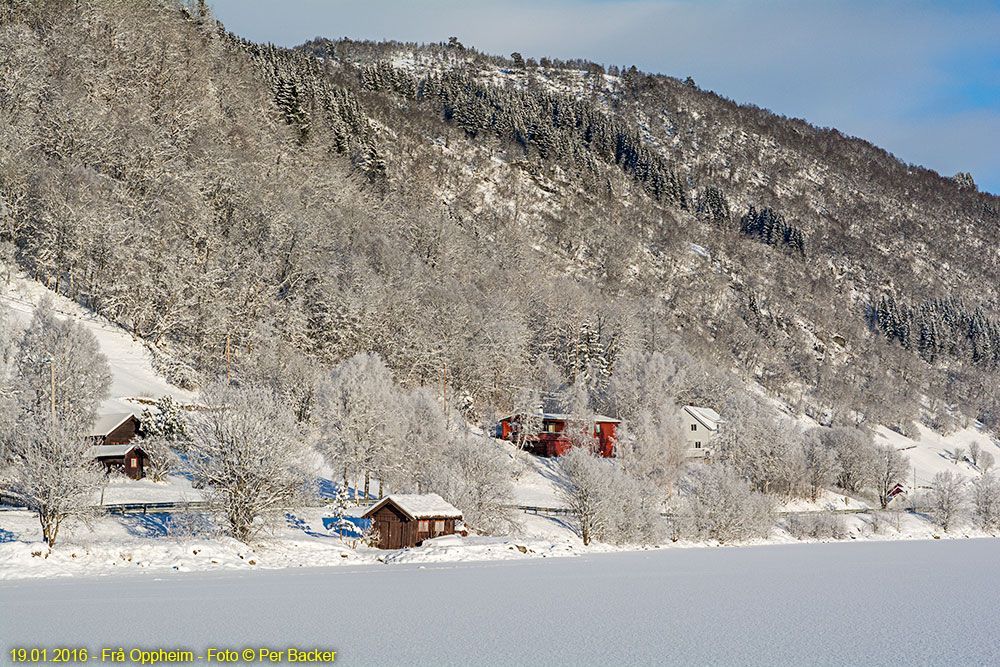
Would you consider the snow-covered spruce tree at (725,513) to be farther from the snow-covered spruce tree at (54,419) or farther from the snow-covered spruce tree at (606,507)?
the snow-covered spruce tree at (54,419)

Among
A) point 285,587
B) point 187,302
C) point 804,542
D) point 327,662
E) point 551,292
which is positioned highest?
point 551,292

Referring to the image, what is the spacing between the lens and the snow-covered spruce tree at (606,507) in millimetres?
56094

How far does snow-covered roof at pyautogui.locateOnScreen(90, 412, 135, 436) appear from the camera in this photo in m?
56.7

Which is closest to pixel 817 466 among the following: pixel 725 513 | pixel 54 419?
pixel 725 513

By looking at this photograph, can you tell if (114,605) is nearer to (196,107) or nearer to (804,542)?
(804,542)

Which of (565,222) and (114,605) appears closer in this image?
(114,605)

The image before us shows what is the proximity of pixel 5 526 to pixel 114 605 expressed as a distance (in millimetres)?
20152

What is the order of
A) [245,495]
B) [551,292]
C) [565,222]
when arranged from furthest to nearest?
[565,222]
[551,292]
[245,495]

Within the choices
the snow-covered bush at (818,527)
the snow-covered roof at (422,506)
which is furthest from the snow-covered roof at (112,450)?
the snow-covered bush at (818,527)

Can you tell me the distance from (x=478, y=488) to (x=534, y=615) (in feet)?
101

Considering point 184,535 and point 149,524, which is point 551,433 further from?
point 184,535

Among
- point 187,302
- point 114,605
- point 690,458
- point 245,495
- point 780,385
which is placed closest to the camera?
point 114,605

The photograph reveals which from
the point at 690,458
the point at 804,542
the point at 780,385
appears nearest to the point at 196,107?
the point at 690,458

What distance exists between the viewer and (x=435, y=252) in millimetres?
124438
